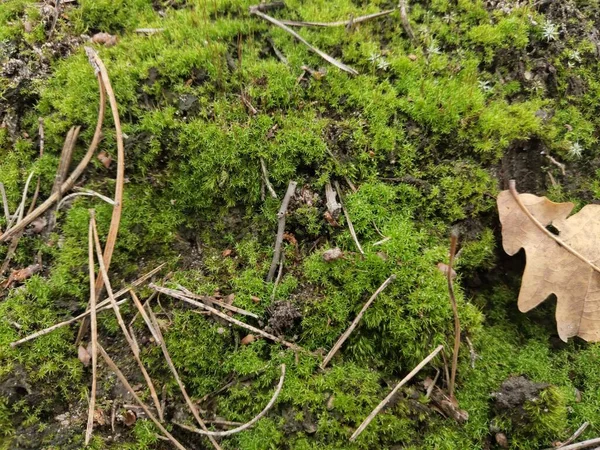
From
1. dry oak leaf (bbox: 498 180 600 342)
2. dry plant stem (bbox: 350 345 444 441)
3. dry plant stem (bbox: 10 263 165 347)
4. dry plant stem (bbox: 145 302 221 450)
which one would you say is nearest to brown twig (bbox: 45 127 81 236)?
dry plant stem (bbox: 10 263 165 347)

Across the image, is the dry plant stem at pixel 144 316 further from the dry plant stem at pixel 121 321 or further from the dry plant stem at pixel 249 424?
the dry plant stem at pixel 249 424

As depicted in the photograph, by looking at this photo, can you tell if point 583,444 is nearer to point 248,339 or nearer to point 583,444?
point 583,444

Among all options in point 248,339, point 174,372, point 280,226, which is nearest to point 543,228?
point 280,226

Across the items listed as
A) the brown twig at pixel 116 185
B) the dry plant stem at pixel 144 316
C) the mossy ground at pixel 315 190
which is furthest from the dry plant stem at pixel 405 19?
the dry plant stem at pixel 144 316

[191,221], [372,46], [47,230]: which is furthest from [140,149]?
[372,46]

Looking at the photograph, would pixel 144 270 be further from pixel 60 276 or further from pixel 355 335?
pixel 355 335
